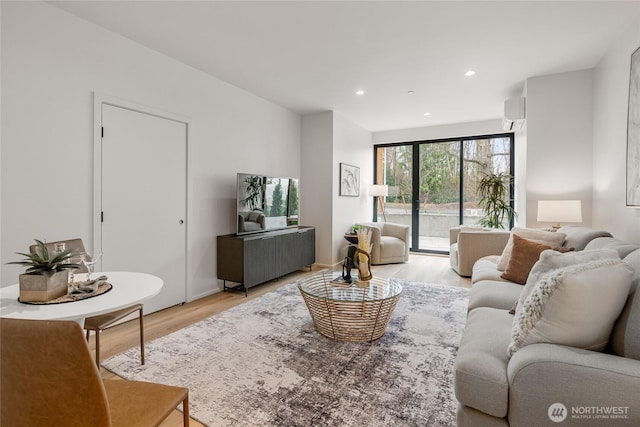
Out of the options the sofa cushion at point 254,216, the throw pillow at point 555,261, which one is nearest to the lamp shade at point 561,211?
the throw pillow at point 555,261

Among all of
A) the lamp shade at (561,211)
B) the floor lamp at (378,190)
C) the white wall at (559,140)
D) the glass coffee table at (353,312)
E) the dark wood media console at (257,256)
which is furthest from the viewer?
the floor lamp at (378,190)

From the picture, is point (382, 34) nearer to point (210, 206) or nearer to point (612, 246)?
point (612, 246)

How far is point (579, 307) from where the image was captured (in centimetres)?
117

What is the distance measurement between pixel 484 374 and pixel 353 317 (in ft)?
4.23

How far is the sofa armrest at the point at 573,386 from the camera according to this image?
0.99m

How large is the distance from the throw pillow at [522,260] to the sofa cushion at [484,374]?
1.23m

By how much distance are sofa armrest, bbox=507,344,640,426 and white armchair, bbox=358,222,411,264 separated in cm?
430

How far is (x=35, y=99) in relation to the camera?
7.61 ft

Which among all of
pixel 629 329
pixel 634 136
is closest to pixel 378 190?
pixel 634 136

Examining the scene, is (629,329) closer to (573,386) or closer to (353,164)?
(573,386)

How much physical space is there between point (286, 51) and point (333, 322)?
8.66 feet

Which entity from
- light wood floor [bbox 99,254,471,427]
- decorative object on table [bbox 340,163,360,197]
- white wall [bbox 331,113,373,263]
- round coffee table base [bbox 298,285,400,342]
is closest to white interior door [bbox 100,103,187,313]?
light wood floor [bbox 99,254,471,427]

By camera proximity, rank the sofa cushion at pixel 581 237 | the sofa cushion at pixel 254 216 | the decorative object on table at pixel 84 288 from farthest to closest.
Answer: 1. the sofa cushion at pixel 254 216
2. the sofa cushion at pixel 581 237
3. the decorative object on table at pixel 84 288

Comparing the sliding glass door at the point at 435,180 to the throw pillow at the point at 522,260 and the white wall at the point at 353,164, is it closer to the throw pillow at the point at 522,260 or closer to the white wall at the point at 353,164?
the white wall at the point at 353,164
